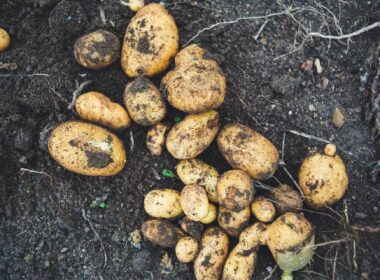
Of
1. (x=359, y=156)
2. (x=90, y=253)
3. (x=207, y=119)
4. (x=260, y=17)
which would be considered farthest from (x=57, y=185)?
(x=359, y=156)

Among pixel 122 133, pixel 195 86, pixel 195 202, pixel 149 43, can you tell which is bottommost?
pixel 195 202

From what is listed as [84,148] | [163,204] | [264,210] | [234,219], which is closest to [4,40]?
[84,148]

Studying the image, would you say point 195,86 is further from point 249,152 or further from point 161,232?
point 161,232

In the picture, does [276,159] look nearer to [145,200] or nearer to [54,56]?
[145,200]

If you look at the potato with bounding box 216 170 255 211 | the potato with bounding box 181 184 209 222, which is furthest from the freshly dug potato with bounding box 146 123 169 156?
the potato with bounding box 216 170 255 211

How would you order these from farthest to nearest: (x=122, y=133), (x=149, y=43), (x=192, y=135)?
(x=122, y=133)
(x=149, y=43)
(x=192, y=135)

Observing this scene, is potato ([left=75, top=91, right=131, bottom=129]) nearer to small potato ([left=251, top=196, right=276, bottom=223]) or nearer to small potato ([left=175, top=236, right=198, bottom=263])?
small potato ([left=175, top=236, right=198, bottom=263])
